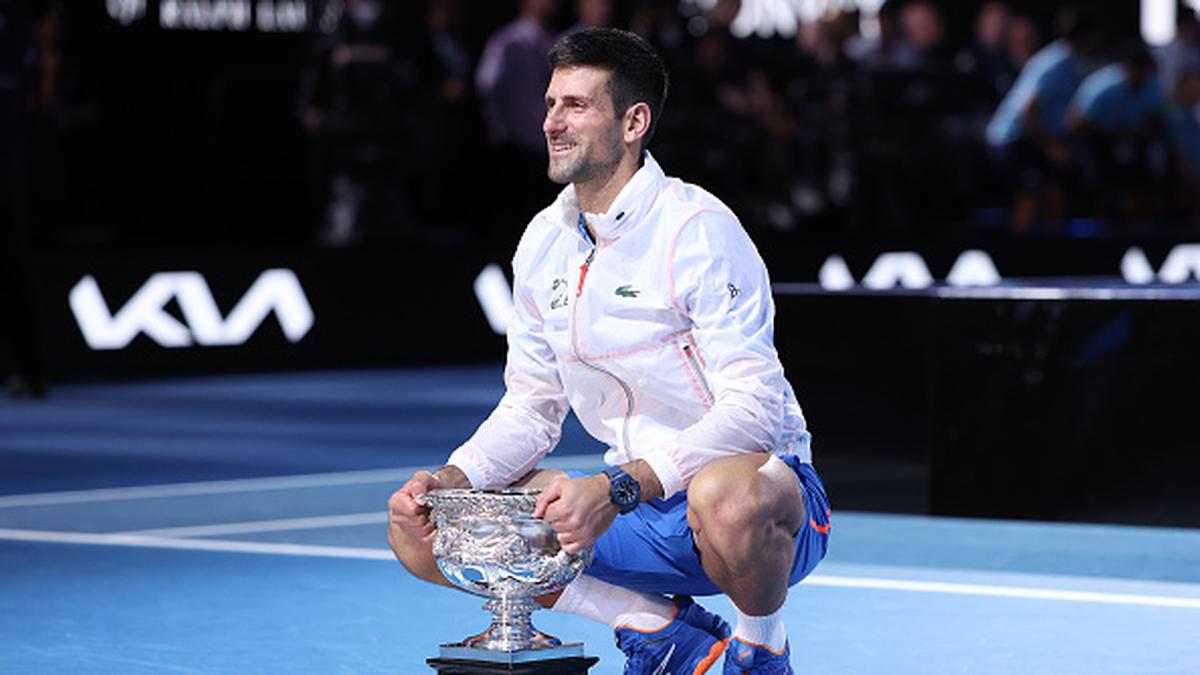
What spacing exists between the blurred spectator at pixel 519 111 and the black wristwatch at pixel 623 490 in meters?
8.50

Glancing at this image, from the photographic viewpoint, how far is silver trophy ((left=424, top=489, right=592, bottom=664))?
4.01 m

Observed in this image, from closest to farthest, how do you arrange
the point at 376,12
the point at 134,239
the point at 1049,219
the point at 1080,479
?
the point at 1080,479
the point at 376,12
the point at 134,239
the point at 1049,219

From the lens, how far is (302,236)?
14.7 metres

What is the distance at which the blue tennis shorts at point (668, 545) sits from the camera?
14.5 feet

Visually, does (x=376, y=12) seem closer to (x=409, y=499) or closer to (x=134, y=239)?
(x=134, y=239)

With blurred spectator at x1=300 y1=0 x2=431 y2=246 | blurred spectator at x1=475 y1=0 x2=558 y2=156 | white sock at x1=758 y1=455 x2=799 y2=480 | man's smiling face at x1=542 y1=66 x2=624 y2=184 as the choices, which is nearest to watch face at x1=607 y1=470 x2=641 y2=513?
white sock at x1=758 y1=455 x2=799 y2=480

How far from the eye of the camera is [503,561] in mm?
4020

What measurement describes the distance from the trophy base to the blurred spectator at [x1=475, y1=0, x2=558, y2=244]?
849 cm

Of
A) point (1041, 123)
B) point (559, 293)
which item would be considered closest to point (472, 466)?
point (559, 293)

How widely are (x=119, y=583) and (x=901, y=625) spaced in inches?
83.7

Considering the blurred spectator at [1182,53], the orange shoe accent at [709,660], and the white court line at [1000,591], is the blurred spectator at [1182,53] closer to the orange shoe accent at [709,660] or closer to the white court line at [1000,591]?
the white court line at [1000,591]

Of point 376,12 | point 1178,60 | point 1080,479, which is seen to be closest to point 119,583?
point 1080,479

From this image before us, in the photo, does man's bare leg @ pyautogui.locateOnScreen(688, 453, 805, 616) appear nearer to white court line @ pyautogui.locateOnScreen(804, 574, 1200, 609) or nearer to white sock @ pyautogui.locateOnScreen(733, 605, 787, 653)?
white sock @ pyautogui.locateOnScreen(733, 605, 787, 653)

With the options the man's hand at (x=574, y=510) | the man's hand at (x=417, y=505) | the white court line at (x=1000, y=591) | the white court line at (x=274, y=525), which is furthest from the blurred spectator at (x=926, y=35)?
the man's hand at (x=574, y=510)
